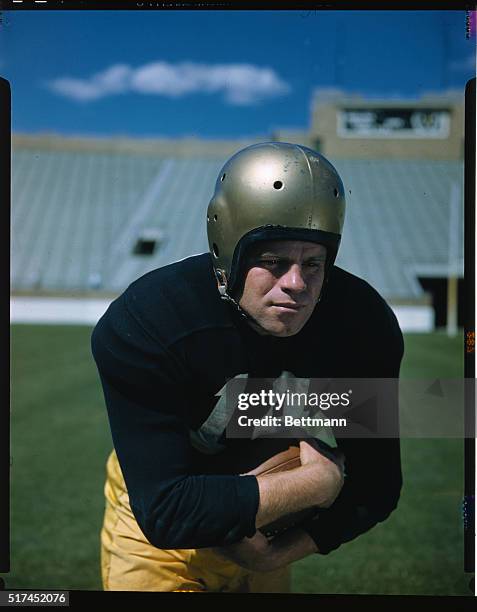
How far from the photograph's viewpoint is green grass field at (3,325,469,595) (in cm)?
299

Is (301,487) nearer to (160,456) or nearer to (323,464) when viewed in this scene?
(323,464)

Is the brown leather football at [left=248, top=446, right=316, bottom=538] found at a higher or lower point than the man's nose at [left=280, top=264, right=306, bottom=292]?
lower

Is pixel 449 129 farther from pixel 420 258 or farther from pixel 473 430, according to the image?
pixel 420 258

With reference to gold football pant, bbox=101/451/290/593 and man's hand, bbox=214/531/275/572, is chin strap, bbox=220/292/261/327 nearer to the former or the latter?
man's hand, bbox=214/531/275/572

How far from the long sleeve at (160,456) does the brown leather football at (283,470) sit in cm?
14

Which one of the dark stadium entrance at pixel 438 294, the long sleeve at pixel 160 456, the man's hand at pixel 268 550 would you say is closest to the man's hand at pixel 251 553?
the man's hand at pixel 268 550

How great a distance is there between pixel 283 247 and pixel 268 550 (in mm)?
780

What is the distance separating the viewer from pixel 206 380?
6.09 feet

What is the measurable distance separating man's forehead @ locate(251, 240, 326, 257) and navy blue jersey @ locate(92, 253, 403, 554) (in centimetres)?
18

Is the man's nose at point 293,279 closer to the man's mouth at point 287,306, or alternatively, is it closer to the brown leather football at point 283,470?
the man's mouth at point 287,306

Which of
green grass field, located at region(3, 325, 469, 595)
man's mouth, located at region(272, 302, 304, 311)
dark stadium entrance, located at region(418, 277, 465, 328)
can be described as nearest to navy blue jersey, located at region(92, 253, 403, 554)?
man's mouth, located at region(272, 302, 304, 311)

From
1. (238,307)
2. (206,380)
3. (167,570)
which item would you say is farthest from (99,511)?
(238,307)

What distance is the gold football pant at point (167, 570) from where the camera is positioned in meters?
2.05

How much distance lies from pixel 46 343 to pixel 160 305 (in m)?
3.39
